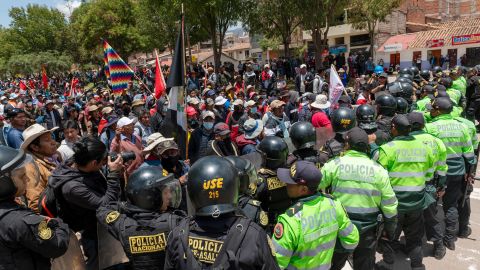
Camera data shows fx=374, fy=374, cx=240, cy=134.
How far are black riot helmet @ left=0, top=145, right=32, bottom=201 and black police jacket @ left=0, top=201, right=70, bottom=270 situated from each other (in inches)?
3.6

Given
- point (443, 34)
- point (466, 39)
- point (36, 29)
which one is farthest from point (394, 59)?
point (36, 29)

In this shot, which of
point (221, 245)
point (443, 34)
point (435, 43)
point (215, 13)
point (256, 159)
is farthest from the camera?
point (443, 34)

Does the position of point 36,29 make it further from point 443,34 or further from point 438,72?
point 438,72

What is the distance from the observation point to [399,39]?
39.0 metres

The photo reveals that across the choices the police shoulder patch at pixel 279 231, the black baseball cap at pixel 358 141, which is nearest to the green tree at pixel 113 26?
the black baseball cap at pixel 358 141

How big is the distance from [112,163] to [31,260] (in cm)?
110

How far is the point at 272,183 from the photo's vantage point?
12.0ft

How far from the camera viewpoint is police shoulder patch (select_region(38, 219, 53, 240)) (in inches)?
95.1

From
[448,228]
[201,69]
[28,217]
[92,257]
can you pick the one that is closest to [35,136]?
[92,257]

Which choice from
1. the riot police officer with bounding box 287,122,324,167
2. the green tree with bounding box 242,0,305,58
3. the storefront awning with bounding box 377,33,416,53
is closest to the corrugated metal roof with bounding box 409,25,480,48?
the storefront awning with bounding box 377,33,416,53

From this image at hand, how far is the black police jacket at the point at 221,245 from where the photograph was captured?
2014mm

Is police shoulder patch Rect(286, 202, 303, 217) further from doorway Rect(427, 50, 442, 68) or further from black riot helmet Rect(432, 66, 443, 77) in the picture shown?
doorway Rect(427, 50, 442, 68)

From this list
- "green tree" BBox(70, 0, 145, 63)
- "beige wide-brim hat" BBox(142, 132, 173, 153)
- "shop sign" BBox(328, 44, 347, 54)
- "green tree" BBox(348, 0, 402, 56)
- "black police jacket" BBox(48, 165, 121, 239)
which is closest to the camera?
"black police jacket" BBox(48, 165, 121, 239)

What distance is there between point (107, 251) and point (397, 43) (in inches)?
1589
